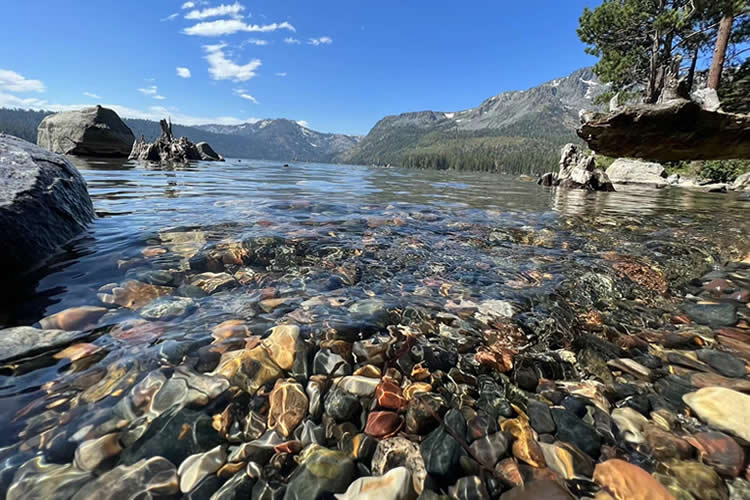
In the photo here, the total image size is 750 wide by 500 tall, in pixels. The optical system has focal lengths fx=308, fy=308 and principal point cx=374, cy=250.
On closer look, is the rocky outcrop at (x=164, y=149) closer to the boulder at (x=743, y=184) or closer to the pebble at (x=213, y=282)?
the pebble at (x=213, y=282)

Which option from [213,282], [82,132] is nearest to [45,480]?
[213,282]

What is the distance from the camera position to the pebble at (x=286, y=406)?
1.66 metres

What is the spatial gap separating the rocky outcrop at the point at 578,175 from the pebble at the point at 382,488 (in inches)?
959

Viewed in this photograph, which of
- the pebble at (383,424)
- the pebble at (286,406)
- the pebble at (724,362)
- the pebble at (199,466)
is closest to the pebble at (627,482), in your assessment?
the pebble at (383,424)

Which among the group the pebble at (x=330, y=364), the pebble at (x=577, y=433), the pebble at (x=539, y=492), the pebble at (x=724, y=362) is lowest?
the pebble at (x=539, y=492)

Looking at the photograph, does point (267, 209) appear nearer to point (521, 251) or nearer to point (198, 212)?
point (198, 212)

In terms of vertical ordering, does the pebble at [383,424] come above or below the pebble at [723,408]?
below

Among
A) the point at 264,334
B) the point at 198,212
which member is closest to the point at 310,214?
the point at 198,212

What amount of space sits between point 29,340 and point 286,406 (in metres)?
1.88

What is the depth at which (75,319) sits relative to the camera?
239cm

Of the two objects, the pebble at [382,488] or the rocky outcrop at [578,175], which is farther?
the rocky outcrop at [578,175]

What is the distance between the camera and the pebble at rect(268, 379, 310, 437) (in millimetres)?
1658

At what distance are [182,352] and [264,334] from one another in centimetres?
52

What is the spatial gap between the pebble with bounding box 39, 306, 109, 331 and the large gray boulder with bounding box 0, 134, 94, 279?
1269 mm
